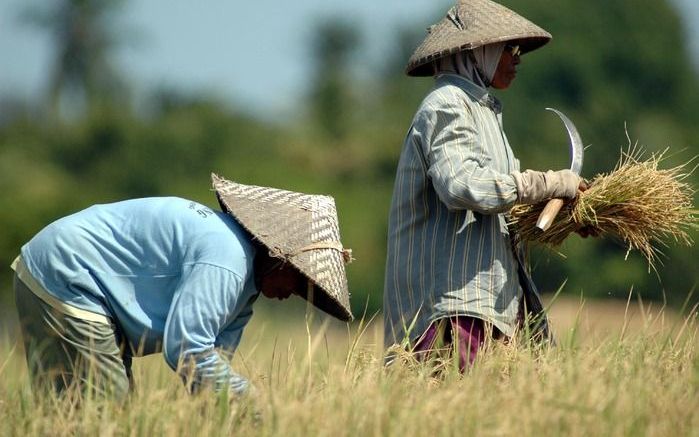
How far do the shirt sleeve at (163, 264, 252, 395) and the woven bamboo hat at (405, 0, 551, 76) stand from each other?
117cm

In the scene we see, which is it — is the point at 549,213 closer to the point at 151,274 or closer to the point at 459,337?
the point at 459,337

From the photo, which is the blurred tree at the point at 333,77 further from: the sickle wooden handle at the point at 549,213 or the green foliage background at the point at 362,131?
the sickle wooden handle at the point at 549,213

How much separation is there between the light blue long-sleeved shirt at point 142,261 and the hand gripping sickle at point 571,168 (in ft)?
3.26

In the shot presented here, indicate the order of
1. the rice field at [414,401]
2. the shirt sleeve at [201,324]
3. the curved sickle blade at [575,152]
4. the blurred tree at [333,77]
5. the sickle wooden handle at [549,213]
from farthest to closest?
the blurred tree at [333,77]
the curved sickle blade at [575,152]
the sickle wooden handle at [549,213]
the shirt sleeve at [201,324]
the rice field at [414,401]

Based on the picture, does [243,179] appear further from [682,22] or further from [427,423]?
[427,423]

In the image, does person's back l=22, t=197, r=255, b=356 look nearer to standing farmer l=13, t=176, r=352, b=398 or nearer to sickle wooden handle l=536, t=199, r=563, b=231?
standing farmer l=13, t=176, r=352, b=398

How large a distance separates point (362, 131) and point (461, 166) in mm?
32818

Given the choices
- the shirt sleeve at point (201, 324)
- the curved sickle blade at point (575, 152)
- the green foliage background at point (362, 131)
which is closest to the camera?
the shirt sleeve at point (201, 324)

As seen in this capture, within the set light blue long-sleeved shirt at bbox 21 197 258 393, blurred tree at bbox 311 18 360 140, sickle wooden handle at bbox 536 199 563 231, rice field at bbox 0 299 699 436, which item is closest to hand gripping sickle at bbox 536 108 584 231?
sickle wooden handle at bbox 536 199 563 231

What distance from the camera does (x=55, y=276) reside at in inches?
162

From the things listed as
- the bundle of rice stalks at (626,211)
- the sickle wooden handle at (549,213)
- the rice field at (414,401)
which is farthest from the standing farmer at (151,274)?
the bundle of rice stalks at (626,211)

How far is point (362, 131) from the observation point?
122 feet

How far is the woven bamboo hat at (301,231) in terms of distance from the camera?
407 centimetres

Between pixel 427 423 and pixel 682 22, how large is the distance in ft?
118
